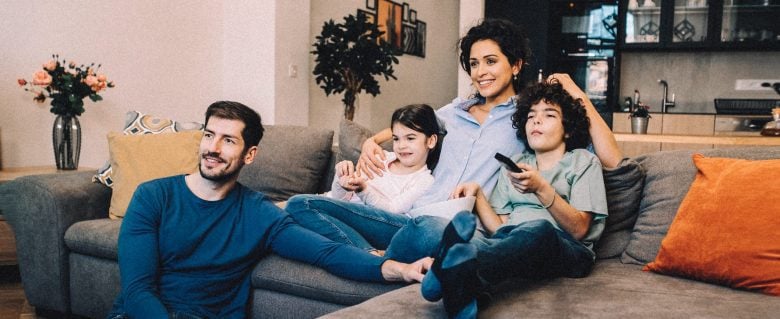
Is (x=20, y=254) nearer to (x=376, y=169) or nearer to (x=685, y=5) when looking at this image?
(x=376, y=169)

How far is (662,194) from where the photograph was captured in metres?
1.92

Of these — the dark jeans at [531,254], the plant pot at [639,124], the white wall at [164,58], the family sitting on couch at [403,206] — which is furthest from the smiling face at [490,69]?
the white wall at [164,58]

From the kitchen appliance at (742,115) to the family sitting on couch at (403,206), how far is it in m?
3.75

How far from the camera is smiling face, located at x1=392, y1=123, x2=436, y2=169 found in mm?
2170

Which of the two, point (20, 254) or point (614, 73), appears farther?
point (614, 73)

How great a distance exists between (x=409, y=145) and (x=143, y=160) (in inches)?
45.3

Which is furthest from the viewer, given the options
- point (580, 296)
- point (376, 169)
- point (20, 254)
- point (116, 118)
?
point (116, 118)

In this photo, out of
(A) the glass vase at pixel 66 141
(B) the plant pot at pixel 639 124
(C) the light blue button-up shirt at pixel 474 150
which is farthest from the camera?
(B) the plant pot at pixel 639 124

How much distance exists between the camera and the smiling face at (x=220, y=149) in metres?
1.75

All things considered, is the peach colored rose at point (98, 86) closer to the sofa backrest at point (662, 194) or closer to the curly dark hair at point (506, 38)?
the curly dark hair at point (506, 38)

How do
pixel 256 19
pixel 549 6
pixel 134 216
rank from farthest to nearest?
1. pixel 549 6
2. pixel 256 19
3. pixel 134 216

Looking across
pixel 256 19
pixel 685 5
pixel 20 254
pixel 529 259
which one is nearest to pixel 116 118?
pixel 256 19

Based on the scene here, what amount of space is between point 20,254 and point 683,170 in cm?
246

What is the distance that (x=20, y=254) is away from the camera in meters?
2.46
